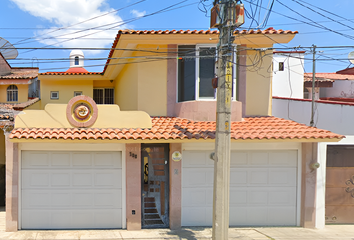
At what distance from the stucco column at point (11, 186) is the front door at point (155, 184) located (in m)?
3.85

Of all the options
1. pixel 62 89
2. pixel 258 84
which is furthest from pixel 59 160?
pixel 62 89

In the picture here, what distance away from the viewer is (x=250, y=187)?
9648 millimetres

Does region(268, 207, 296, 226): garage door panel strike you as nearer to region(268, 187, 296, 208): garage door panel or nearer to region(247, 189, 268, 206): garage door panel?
region(268, 187, 296, 208): garage door panel

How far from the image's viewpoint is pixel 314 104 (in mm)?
11523

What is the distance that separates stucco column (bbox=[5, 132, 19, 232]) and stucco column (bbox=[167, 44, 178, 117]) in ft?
17.0

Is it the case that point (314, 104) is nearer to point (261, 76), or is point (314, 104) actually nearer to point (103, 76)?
point (261, 76)

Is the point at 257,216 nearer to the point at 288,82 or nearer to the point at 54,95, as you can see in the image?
the point at 288,82

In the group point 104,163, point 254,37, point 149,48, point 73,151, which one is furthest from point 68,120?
point 254,37

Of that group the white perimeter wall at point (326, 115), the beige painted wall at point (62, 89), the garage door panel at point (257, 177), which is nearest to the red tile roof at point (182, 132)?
the garage door panel at point (257, 177)

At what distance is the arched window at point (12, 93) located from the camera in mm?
20875

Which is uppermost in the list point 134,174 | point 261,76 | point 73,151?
point 261,76

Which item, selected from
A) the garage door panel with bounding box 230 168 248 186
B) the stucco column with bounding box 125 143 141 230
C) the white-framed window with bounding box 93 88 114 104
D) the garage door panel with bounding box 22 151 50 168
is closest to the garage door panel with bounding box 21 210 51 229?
the garage door panel with bounding box 22 151 50 168

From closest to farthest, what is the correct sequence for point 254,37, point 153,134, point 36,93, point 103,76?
point 153,134, point 254,37, point 103,76, point 36,93

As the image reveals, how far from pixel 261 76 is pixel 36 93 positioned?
17.2m
